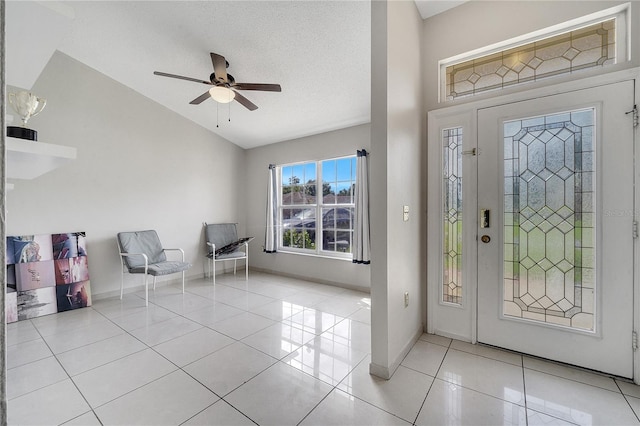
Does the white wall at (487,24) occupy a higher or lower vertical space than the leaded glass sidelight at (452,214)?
higher

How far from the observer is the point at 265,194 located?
5281 mm

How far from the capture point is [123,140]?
3.88 m

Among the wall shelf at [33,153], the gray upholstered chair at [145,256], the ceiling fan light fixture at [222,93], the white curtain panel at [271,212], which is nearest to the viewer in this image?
the wall shelf at [33,153]


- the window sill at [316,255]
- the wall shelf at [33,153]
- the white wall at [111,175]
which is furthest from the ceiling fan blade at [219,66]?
the window sill at [316,255]

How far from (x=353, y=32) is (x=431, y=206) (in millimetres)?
1823

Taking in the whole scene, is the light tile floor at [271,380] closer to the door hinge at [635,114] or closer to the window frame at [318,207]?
the window frame at [318,207]

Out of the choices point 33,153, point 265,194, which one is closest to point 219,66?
point 33,153

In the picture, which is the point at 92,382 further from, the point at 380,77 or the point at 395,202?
the point at 380,77

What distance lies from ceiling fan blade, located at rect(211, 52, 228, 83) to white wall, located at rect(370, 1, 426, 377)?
1.47 m

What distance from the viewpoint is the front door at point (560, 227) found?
1.87 meters

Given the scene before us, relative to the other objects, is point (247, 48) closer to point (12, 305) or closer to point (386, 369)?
→ point (386, 369)

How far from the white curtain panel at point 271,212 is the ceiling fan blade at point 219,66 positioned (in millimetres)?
2426

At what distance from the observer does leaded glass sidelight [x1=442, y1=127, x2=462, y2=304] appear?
2.46 m

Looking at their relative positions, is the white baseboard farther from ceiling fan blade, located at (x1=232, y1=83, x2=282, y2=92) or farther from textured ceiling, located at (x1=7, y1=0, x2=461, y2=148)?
→ textured ceiling, located at (x1=7, y1=0, x2=461, y2=148)
